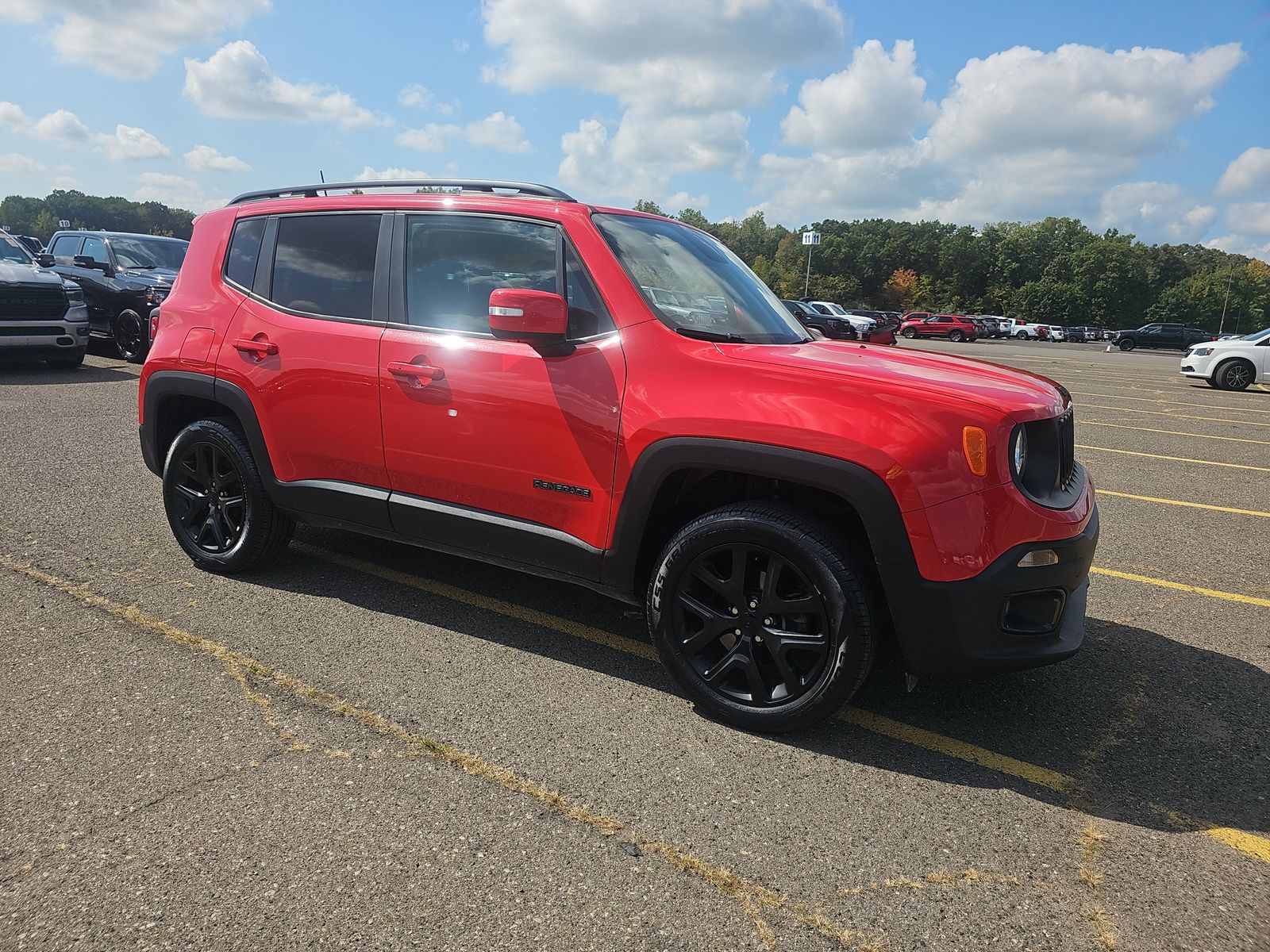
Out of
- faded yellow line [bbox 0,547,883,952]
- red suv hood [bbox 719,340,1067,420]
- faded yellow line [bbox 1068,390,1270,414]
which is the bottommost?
faded yellow line [bbox 0,547,883,952]

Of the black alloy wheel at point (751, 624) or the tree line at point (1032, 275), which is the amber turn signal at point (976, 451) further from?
the tree line at point (1032, 275)

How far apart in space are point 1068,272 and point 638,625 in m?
124

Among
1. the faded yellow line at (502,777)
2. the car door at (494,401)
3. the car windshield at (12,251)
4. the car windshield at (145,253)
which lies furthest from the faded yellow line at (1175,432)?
the car windshield at (12,251)

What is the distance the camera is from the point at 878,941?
2.04 m

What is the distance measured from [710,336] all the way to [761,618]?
1066 mm

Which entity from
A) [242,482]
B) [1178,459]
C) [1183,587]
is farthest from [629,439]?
[1178,459]

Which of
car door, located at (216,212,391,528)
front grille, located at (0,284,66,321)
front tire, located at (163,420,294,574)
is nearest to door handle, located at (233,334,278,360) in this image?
car door, located at (216,212,391,528)

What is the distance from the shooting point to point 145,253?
13.0 m

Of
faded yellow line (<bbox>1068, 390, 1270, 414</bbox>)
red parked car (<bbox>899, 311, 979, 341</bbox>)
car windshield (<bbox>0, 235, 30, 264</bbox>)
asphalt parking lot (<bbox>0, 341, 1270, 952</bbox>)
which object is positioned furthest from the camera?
red parked car (<bbox>899, 311, 979, 341</bbox>)

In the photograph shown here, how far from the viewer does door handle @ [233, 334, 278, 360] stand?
3.94 m

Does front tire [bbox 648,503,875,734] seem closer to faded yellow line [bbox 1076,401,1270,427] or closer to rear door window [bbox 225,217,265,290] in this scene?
rear door window [bbox 225,217,265,290]

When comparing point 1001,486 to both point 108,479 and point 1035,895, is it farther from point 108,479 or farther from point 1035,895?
point 108,479

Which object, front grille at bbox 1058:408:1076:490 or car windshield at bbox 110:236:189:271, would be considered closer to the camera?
front grille at bbox 1058:408:1076:490

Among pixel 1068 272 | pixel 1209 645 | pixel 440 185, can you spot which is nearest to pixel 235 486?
pixel 440 185
